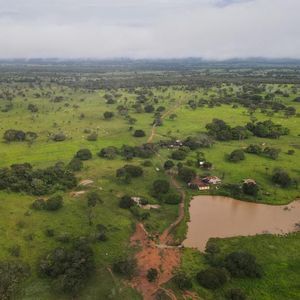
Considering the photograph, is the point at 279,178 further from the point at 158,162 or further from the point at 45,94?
the point at 45,94

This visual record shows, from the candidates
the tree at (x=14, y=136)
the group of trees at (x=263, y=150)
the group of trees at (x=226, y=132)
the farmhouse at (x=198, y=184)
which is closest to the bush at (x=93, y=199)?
the farmhouse at (x=198, y=184)

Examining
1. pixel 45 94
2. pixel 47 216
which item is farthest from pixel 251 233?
pixel 45 94

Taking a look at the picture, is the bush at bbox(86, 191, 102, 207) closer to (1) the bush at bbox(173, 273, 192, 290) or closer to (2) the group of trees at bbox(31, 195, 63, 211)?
(2) the group of trees at bbox(31, 195, 63, 211)

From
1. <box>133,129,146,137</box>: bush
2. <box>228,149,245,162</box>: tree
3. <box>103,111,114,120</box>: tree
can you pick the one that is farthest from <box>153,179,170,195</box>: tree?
→ <box>103,111,114,120</box>: tree

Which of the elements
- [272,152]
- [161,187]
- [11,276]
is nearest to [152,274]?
[11,276]

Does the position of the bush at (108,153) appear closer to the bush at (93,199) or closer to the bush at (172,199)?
the bush at (93,199)

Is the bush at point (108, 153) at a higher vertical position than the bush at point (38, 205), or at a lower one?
higher
